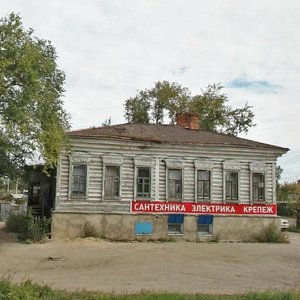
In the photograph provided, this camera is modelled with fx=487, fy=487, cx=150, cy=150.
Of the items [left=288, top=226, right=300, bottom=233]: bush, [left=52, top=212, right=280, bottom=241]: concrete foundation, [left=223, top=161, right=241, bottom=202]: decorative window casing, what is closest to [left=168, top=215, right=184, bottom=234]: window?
[left=52, top=212, right=280, bottom=241]: concrete foundation

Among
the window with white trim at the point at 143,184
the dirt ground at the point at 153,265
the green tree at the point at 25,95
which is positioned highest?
the green tree at the point at 25,95

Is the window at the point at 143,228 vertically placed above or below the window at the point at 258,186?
below

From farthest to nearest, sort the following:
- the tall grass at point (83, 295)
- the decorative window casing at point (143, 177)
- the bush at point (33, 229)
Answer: the decorative window casing at point (143, 177), the bush at point (33, 229), the tall grass at point (83, 295)

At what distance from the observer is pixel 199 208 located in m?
24.0

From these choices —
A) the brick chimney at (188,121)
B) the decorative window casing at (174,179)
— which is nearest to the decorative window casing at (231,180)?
the decorative window casing at (174,179)

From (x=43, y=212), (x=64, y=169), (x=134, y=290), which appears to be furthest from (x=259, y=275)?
(x=43, y=212)

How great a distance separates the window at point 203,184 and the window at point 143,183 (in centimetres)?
258

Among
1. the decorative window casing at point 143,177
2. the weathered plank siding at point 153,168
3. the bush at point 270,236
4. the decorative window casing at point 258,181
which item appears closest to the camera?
the weathered plank siding at point 153,168

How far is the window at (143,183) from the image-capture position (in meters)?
23.6

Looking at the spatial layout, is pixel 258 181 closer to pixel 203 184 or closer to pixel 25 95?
pixel 203 184

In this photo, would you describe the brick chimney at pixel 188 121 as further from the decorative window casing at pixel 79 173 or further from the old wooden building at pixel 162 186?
the decorative window casing at pixel 79 173

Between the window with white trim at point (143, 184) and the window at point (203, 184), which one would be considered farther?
the window at point (203, 184)

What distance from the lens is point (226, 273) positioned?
49.4ft

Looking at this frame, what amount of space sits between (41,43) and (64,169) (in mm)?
6158
